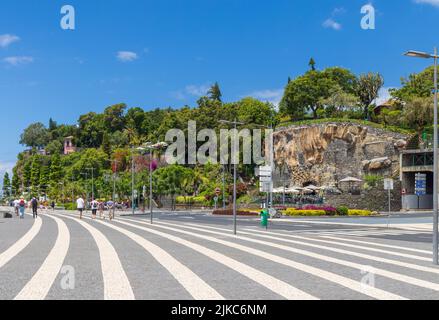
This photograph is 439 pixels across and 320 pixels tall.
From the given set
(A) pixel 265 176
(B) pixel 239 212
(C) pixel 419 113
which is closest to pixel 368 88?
(C) pixel 419 113

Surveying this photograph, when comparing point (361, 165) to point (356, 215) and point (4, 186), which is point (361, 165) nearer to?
point (356, 215)

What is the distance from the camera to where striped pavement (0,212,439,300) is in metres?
8.91

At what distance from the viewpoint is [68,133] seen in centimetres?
18712

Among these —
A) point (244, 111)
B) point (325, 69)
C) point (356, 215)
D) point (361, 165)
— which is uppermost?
point (325, 69)

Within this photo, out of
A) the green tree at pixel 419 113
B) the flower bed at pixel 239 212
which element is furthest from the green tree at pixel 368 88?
the flower bed at pixel 239 212

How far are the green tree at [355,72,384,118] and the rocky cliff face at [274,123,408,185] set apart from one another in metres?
16.7

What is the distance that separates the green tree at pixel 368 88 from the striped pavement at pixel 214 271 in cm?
7289

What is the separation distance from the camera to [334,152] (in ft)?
240

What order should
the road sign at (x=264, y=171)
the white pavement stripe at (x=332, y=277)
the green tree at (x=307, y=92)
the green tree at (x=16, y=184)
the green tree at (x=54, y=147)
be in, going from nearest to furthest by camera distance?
the white pavement stripe at (x=332, y=277) → the road sign at (x=264, y=171) → the green tree at (x=307, y=92) → the green tree at (x=16, y=184) → the green tree at (x=54, y=147)

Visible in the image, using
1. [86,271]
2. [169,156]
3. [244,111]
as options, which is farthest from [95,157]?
[86,271]

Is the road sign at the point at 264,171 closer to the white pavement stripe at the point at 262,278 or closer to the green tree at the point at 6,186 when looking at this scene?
the white pavement stripe at the point at 262,278

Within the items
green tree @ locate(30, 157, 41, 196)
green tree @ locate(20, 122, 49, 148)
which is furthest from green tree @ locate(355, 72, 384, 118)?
green tree @ locate(20, 122, 49, 148)

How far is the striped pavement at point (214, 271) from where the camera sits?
8.91 meters
